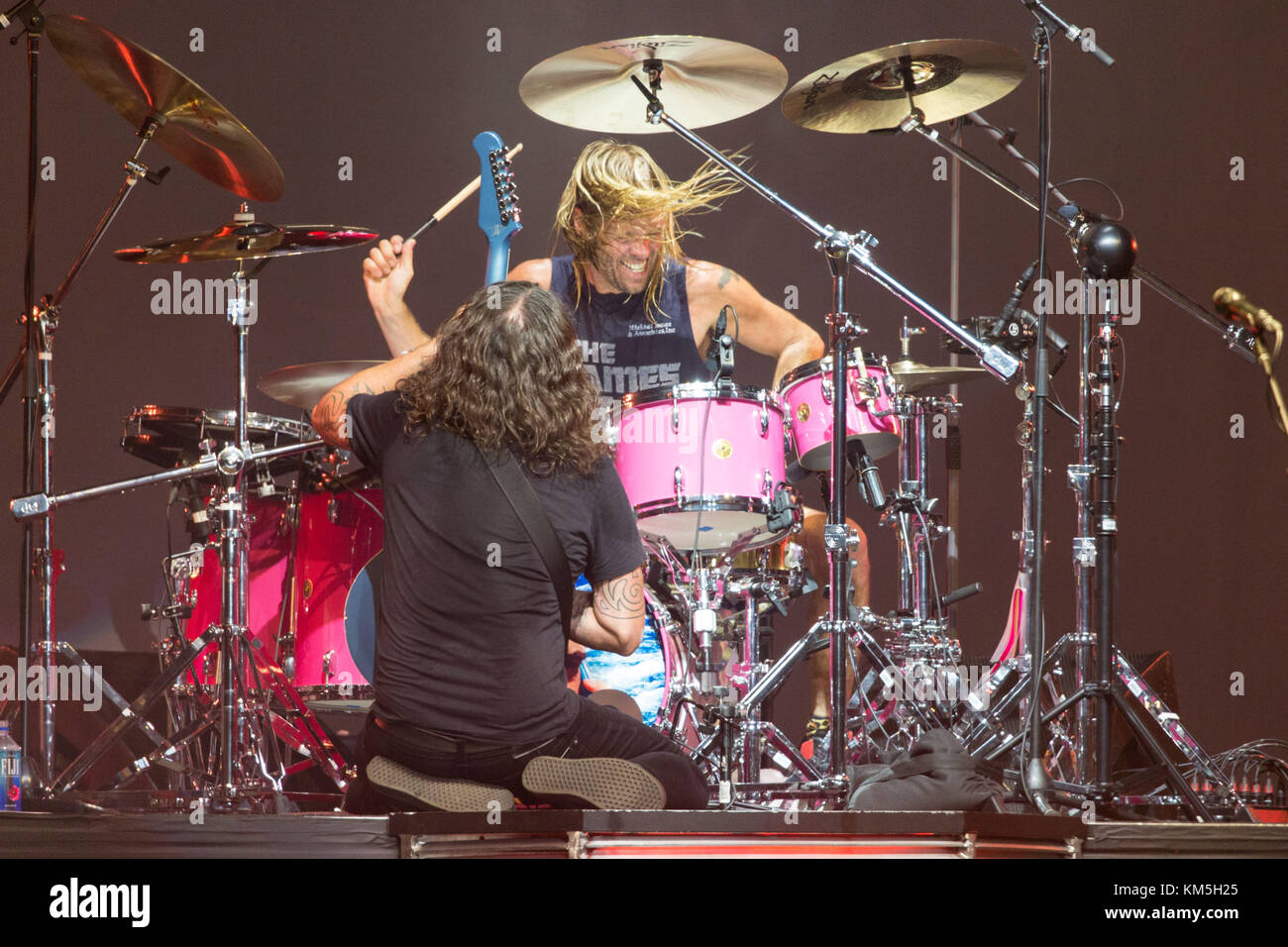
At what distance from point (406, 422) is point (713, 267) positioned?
262cm

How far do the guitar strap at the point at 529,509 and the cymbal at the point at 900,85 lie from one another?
7.03ft

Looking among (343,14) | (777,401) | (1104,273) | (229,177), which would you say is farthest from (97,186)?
(1104,273)

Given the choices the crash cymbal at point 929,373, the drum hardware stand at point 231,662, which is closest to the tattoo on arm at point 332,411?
the drum hardware stand at point 231,662

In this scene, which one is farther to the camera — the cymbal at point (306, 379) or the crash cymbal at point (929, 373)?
the crash cymbal at point (929, 373)

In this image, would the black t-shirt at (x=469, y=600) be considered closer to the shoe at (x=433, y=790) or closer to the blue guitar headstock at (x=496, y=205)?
the shoe at (x=433, y=790)

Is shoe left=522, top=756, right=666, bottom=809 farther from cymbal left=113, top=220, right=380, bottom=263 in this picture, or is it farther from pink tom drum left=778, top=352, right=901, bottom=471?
cymbal left=113, top=220, right=380, bottom=263

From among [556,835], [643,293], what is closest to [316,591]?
[643,293]

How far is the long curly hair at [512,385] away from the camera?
2.70m

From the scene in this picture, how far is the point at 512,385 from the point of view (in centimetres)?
273

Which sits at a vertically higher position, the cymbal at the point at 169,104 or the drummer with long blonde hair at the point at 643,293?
the cymbal at the point at 169,104

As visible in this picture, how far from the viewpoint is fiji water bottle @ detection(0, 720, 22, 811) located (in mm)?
3660

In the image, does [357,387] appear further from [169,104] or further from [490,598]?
[169,104]

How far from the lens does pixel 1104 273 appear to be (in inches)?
134

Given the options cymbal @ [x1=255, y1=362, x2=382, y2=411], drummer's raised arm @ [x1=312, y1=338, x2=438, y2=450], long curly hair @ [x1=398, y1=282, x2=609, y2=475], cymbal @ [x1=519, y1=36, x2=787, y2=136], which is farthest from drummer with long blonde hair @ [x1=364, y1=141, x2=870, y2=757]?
long curly hair @ [x1=398, y1=282, x2=609, y2=475]
